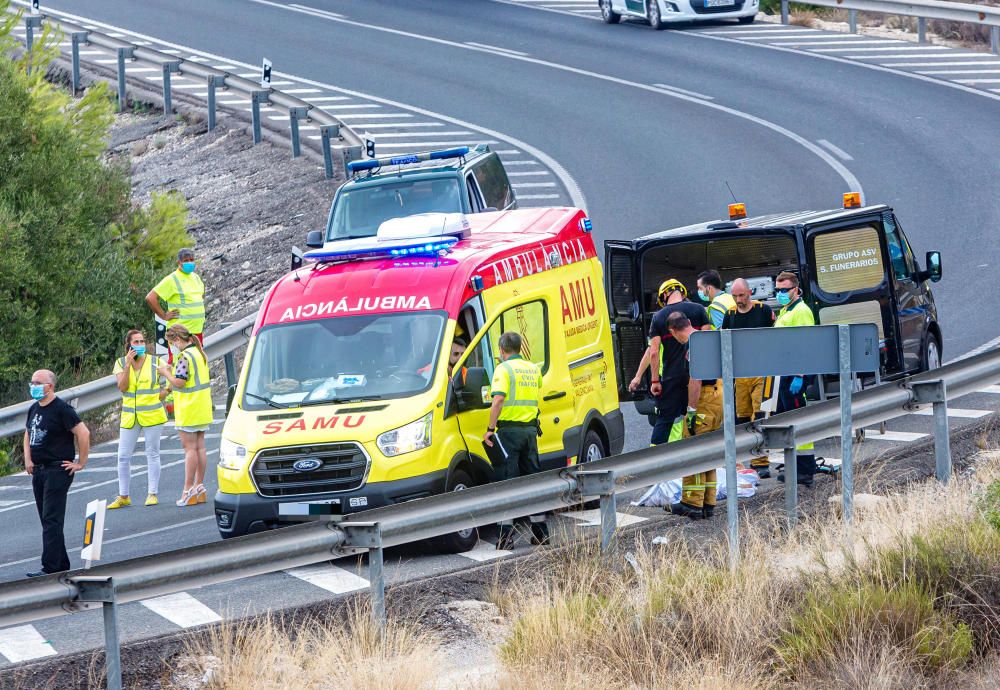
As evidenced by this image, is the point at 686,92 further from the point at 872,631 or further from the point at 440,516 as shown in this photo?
the point at 872,631

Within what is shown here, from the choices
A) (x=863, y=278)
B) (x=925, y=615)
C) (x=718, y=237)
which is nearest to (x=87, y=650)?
(x=925, y=615)

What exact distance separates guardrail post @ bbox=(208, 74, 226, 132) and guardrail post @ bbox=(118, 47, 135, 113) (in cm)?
281

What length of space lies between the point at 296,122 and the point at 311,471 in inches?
639

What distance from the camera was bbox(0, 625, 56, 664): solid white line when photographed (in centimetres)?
971

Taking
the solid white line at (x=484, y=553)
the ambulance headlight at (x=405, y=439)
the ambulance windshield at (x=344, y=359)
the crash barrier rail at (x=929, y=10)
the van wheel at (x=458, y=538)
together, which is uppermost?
the crash barrier rail at (x=929, y=10)

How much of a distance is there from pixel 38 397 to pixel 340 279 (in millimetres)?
2585

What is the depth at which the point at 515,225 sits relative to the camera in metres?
14.3

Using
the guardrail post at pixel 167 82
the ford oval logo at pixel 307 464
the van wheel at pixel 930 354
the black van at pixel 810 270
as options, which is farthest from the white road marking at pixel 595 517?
the guardrail post at pixel 167 82

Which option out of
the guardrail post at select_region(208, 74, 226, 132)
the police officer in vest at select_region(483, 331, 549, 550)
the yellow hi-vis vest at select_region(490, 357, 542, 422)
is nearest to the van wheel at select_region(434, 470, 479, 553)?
the police officer in vest at select_region(483, 331, 549, 550)

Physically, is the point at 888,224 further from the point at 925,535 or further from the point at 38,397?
the point at 38,397

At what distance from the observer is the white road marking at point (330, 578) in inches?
440

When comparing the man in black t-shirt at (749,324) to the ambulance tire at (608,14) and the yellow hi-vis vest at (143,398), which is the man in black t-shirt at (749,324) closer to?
the yellow hi-vis vest at (143,398)

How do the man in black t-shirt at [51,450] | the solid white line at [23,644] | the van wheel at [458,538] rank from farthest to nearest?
the man in black t-shirt at [51,450] → the van wheel at [458,538] → the solid white line at [23,644]

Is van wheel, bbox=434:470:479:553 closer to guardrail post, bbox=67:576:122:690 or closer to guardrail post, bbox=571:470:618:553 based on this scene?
guardrail post, bbox=571:470:618:553
